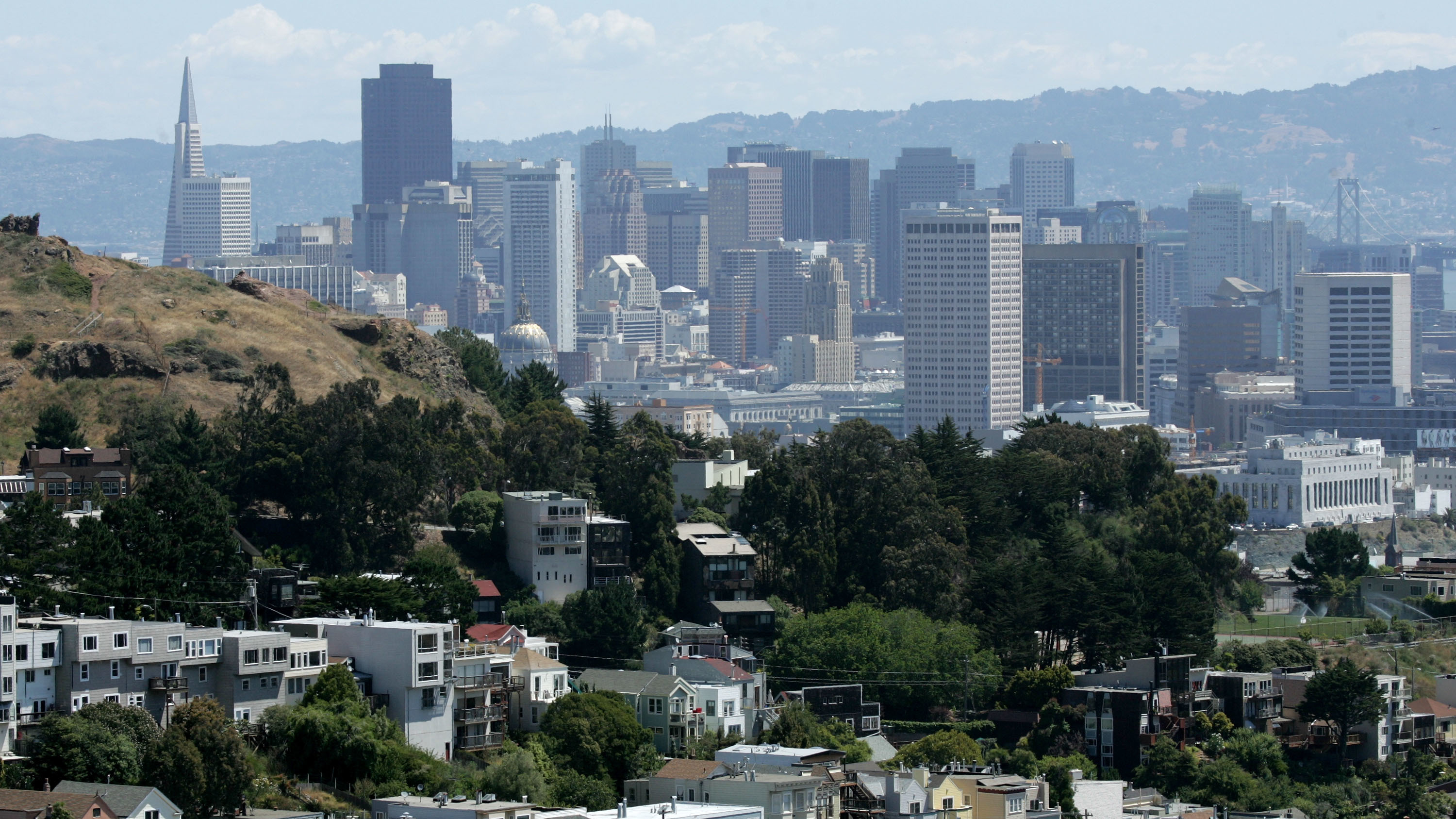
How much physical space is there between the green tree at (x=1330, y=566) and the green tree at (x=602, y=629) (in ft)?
111

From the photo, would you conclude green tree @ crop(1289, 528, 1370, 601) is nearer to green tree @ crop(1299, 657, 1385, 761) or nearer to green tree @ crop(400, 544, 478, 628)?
green tree @ crop(1299, 657, 1385, 761)

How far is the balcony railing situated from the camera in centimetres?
6141

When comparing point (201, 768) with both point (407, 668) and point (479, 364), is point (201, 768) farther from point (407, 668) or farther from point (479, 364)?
point (479, 364)

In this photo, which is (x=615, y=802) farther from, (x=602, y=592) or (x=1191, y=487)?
(x=1191, y=487)

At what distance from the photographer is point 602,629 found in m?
70.6

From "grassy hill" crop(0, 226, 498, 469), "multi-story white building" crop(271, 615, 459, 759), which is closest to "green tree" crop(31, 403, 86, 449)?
"grassy hill" crop(0, 226, 498, 469)

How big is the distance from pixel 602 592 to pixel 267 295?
3441 cm

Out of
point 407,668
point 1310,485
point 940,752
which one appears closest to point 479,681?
point 407,668

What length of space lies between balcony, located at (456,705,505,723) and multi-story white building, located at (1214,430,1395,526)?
123 m

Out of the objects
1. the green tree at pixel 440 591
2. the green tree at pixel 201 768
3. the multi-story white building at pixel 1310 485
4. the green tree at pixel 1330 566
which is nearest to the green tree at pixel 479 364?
the green tree at pixel 440 591

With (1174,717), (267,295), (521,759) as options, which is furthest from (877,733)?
(267,295)

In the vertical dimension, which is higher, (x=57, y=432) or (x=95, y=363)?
(x=95, y=363)

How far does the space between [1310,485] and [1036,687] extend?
119130 millimetres

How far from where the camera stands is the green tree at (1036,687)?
71.4 meters
